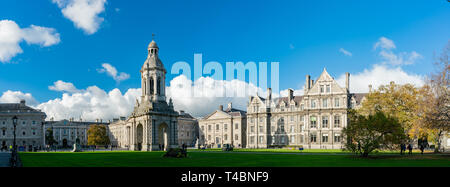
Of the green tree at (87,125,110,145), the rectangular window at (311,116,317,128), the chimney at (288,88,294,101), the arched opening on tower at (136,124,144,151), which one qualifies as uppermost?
the chimney at (288,88,294,101)

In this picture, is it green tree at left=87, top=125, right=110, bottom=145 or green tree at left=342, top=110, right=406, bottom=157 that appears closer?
green tree at left=342, top=110, right=406, bottom=157

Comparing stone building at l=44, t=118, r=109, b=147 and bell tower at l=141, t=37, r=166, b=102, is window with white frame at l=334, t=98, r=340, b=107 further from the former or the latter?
stone building at l=44, t=118, r=109, b=147

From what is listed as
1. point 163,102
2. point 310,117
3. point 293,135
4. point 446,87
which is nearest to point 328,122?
point 310,117

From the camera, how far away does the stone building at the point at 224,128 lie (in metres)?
99.0

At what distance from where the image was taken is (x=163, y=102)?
7569 cm

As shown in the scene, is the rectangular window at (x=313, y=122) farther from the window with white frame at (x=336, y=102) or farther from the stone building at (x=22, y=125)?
the stone building at (x=22, y=125)

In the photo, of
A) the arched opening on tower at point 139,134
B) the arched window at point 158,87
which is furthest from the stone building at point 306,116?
the arched opening on tower at point 139,134

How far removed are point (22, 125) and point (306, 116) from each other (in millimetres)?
71595

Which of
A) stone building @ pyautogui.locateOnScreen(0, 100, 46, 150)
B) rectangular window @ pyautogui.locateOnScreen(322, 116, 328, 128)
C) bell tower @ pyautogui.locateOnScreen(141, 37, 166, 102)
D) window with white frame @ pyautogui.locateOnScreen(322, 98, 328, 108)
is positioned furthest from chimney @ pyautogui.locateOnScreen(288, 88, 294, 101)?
stone building @ pyautogui.locateOnScreen(0, 100, 46, 150)

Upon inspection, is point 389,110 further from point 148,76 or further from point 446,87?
point 148,76

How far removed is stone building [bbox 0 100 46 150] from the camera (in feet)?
300

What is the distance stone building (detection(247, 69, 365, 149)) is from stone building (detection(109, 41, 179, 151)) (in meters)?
25.1

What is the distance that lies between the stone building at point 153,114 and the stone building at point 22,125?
1237 inches

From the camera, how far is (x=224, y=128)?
102m
